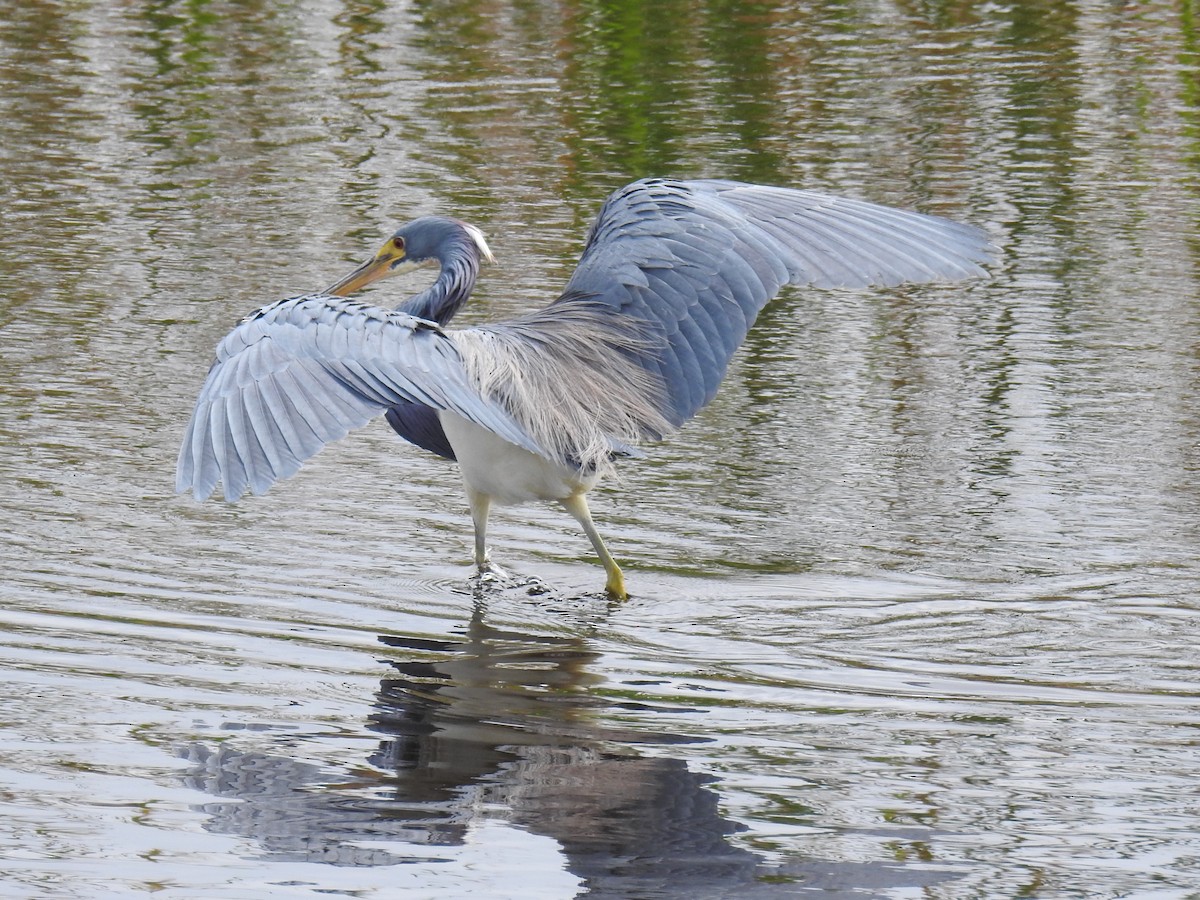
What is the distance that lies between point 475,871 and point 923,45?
36.8 feet

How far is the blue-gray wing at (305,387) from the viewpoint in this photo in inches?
165

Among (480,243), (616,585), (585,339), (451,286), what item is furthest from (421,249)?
(616,585)

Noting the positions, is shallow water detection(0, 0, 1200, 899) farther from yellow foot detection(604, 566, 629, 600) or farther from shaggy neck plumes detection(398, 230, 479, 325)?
shaggy neck plumes detection(398, 230, 479, 325)

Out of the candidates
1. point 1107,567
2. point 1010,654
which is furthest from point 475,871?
point 1107,567

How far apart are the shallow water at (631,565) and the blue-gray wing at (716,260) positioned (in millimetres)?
634

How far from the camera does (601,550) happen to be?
5.51 meters

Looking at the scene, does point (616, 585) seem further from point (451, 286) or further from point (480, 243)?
Result: point (480, 243)

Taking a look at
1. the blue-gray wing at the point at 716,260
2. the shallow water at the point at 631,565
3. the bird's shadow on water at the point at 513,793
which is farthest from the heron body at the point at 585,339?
the bird's shadow on water at the point at 513,793

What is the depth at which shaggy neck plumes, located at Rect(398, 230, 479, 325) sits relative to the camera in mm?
6254

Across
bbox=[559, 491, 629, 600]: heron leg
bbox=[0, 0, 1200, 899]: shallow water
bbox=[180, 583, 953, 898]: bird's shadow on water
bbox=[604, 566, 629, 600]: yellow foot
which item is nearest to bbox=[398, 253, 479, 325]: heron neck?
bbox=[0, 0, 1200, 899]: shallow water

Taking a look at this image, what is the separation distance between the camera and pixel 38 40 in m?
14.1

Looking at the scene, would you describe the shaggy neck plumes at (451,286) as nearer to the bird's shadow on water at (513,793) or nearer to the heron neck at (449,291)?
the heron neck at (449,291)

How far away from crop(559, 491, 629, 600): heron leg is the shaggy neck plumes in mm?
952

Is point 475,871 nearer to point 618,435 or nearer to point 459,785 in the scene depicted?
point 459,785
